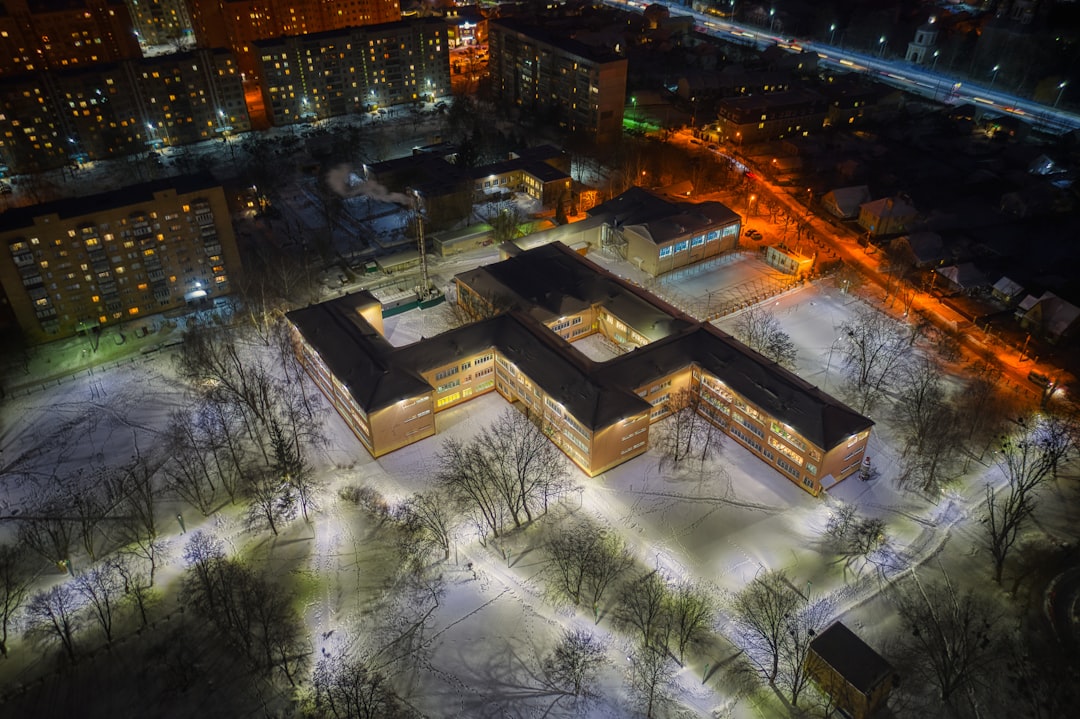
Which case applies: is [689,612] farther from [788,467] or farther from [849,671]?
[788,467]

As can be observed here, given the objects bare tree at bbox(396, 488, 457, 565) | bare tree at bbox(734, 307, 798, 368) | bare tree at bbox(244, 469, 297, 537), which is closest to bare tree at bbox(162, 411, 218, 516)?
bare tree at bbox(244, 469, 297, 537)

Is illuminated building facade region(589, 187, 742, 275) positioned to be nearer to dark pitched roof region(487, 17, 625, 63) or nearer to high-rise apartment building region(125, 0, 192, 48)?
dark pitched roof region(487, 17, 625, 63)

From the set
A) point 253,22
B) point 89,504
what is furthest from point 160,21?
point 89,504

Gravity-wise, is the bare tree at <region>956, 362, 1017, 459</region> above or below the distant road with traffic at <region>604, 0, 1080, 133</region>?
below

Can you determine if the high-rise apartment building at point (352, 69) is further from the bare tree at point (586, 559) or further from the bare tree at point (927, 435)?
the bare tree at point (927, 435)

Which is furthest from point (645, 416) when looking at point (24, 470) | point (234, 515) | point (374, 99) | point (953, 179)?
point (374, 99)
